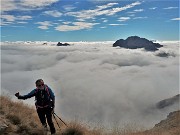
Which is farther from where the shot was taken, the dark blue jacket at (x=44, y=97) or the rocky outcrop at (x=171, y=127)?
the rocky outcrop at (x=171, y=127)

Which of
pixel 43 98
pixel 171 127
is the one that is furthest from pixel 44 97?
pixel 171 127

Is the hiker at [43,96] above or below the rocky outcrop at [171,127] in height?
above

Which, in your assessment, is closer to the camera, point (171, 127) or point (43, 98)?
point (43, 98)

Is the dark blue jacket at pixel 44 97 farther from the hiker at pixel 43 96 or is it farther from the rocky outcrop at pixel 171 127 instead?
the rocky outcrop at pixel 171 127

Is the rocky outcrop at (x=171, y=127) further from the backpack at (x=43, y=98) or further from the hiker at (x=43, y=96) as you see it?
the backpack at (x=43, y=98)

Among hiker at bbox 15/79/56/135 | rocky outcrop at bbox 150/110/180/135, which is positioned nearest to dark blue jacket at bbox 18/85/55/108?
hiker at bbox 15/79/56/135

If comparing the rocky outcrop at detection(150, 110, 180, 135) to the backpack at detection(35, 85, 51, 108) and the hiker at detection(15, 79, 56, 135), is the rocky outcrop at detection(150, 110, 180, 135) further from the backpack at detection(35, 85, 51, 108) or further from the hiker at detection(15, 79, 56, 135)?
the backpack at detection(35, 85, 51, 108)

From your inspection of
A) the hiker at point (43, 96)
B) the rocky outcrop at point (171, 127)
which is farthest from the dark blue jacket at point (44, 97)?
the rocky outcrop at point (171, 127)

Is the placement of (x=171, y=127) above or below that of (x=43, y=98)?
below

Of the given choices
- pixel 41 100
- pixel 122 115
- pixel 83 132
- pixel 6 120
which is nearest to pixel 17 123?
pixel 6 120

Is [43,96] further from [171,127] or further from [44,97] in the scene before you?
[171,127]

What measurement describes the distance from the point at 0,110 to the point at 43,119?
5.98 feet

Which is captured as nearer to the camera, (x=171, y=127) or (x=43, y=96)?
(x=43, y=96)

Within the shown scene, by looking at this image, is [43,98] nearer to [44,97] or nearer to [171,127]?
[44,97]
